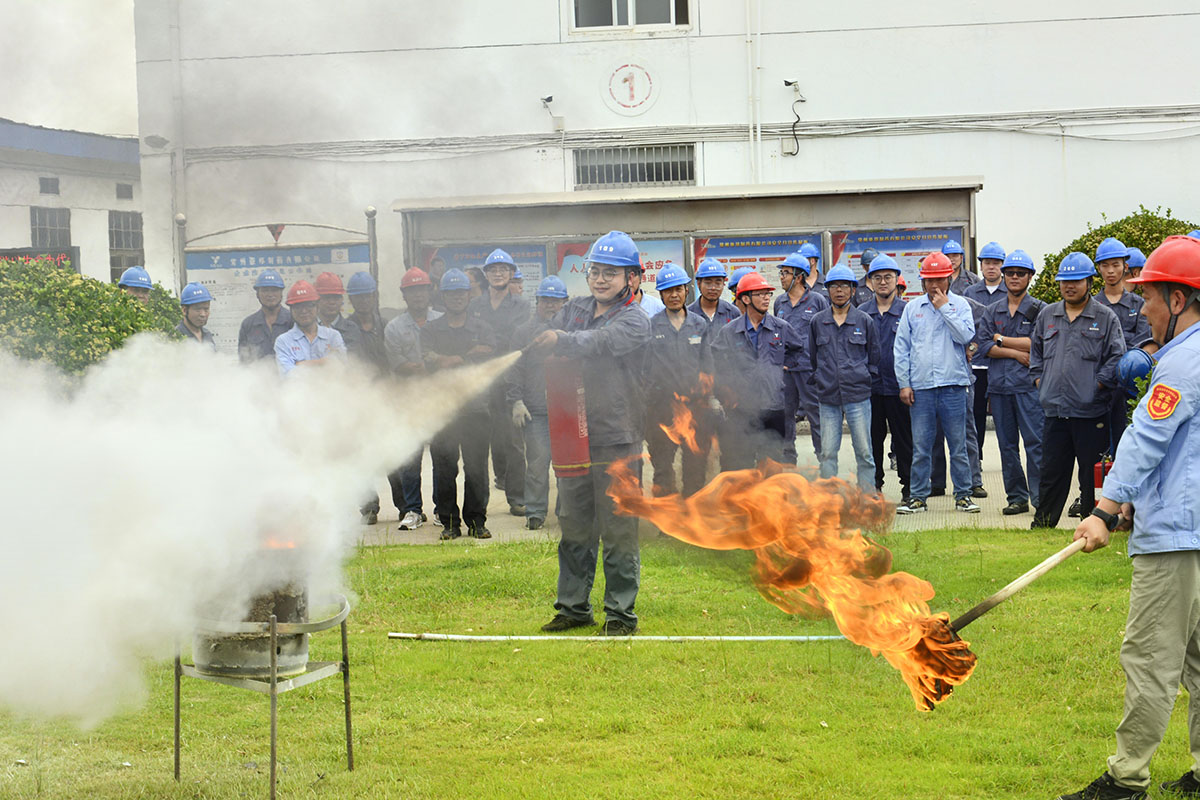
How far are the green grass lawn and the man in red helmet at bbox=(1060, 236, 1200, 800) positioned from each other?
1.28ft

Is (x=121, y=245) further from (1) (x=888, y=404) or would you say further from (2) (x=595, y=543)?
(2) (x=595, y=543)

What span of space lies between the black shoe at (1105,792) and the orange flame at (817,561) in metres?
0.75

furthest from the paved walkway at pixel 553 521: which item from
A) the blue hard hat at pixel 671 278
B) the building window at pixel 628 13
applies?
the building window at pixel 628 13

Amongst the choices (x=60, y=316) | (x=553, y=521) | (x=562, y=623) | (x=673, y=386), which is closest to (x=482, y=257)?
(x=553, y=521)

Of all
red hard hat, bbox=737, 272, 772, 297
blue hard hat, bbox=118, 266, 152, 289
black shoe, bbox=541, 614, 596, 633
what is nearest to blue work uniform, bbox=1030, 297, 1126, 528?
red hard hat, bbox=737, 272, 772, 297

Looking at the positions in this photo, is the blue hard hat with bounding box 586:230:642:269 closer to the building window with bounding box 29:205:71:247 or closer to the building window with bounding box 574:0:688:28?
the building window with bounding box 574:0:688:28

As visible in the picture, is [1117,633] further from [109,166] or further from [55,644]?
[109,166]

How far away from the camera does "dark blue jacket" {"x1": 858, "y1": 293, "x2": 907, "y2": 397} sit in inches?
441

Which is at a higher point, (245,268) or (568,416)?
(245,268)

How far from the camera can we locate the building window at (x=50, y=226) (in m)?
26.2

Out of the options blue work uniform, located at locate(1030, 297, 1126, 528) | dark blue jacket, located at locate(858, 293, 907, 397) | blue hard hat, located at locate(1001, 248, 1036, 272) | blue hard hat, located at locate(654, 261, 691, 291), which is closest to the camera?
blue work uniform, located at locate(1030, 297, 1126, 528)

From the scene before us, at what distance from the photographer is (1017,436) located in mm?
10672

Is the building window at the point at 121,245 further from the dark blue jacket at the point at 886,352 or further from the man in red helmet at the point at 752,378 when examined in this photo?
the dark blue jacket at the point at 886,352

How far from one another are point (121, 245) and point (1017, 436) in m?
31.4
